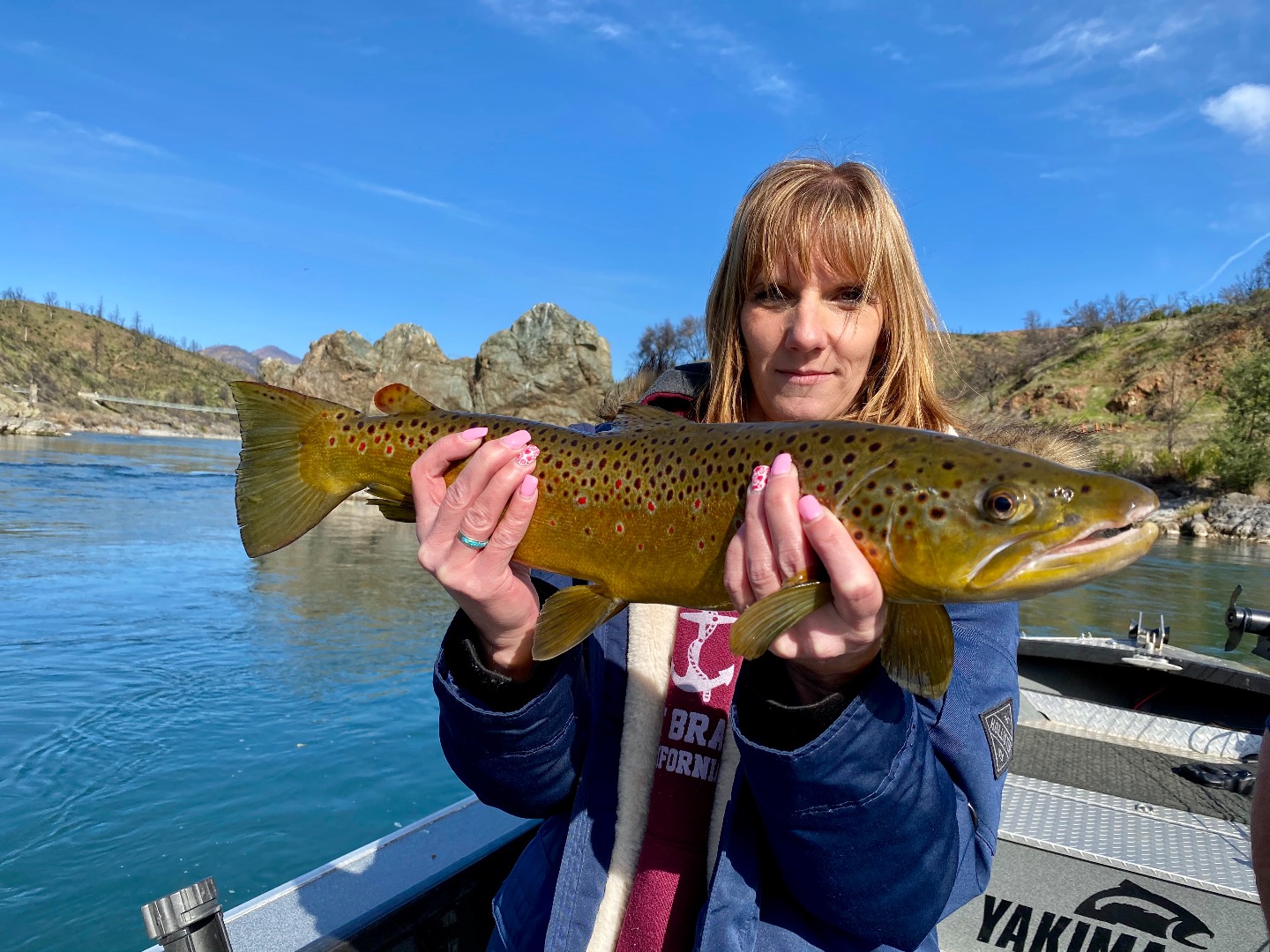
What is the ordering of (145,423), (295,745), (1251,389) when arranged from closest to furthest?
(295,745)
(1251,389)
(145,423)

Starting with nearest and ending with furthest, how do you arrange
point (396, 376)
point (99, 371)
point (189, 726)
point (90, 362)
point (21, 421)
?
point (189, 726) → point (396, 376) → point (21, 421) → point (99, 371) → point (90, 362)

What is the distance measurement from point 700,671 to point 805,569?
69cm

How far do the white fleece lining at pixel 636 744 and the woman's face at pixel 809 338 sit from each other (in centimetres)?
75

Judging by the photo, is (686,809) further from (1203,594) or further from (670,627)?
(1203,594)

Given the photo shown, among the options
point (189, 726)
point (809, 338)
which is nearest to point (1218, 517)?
point (189, 726)

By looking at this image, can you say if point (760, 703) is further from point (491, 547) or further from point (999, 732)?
point (491, 547)

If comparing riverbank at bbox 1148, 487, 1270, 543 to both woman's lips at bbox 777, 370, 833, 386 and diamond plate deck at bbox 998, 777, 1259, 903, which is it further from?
woman's lips at bbox 777, 370, 833, 386

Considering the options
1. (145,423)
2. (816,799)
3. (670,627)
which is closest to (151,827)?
(670,627)

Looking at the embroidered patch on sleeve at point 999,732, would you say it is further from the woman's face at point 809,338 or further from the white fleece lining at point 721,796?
the woman's face at point 809,338

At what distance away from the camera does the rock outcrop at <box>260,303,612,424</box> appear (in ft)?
186

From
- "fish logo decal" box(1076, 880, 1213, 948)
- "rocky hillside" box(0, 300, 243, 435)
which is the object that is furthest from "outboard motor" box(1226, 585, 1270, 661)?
"rocky hillside" box(0, 300, 243, 435)

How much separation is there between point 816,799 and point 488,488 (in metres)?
1.14

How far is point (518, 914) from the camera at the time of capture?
235cm

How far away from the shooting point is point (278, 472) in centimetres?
279
